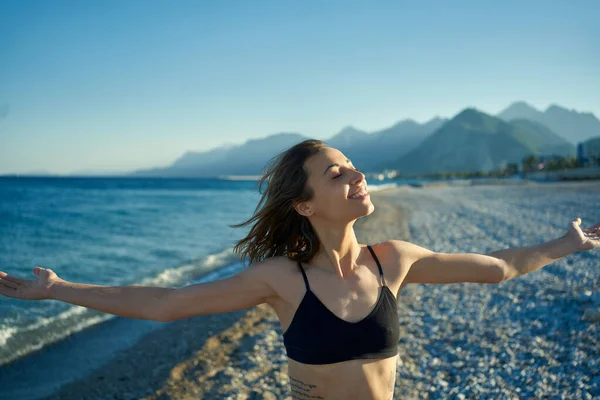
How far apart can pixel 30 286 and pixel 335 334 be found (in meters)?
1.87

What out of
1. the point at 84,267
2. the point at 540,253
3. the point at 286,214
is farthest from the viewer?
the point at 84,267

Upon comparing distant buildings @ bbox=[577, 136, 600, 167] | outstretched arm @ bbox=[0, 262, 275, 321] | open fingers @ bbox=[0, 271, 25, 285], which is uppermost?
distant buildings @ bbox=[577, 136, 600, 167]

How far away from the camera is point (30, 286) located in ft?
9.23

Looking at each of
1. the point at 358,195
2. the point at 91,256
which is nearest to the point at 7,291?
the point at 358,195

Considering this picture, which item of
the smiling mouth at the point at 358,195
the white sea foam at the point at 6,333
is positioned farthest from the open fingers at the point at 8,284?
the white sea foam at the point at 6,333

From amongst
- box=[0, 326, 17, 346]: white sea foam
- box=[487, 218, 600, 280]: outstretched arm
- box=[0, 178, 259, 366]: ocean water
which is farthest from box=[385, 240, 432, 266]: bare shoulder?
box=[0, 326, 17, 346]: white sea foam

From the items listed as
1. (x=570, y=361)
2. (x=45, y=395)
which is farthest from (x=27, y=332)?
(x=570, y=361)

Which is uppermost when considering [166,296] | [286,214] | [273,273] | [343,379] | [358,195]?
[358,195]

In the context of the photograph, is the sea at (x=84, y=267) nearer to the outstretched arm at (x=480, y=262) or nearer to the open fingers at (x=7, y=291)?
the outstretched arm at (x=480, y=262)

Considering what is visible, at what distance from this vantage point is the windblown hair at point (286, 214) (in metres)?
2.85

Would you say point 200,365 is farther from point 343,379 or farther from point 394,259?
point 394,259

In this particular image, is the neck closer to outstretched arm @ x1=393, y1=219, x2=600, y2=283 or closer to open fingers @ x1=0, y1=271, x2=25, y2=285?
outstretched arm @ x1=393, y1=219, x2=600, y2=283

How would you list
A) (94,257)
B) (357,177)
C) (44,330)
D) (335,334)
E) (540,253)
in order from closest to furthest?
1. (335,334)
2. (357,177)
3. (540,253)
4. (44,330)
5. (94,257)

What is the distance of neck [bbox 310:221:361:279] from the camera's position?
9.29 ft
